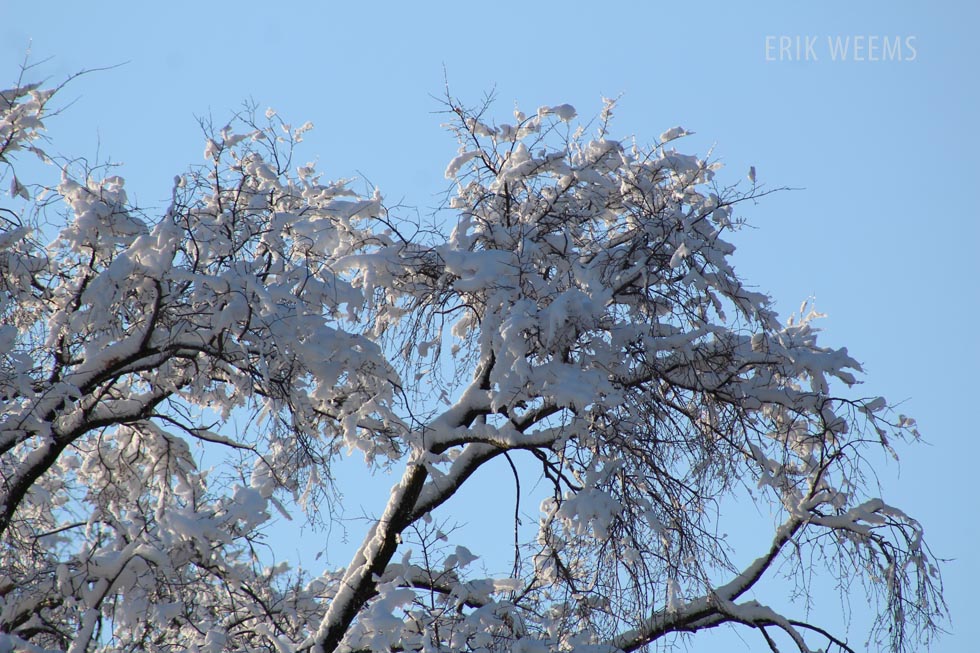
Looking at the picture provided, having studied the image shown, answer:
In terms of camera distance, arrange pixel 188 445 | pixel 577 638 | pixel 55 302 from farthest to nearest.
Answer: pixel 188 445 → pixel 55 302 → pixel 577 638

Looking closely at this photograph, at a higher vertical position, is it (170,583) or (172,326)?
(172,326)

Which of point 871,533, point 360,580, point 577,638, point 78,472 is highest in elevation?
point 78,472

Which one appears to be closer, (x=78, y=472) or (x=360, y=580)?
(x=360, y=580)

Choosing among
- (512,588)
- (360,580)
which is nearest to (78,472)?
(360,580)

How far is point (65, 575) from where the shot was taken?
7367 millimetres

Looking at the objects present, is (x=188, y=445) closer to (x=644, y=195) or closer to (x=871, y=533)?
(x=644, y=195)

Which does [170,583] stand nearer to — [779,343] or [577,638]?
[577,638]

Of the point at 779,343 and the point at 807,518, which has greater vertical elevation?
the point at 779,343

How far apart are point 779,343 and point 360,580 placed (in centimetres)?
321

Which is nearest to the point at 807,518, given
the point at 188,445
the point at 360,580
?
the point at 360,580

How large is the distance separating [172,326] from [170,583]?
5.22ft

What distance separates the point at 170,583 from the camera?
7.29m

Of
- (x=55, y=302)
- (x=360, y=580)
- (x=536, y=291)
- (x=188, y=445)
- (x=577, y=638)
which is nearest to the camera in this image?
(x=577, y=638)

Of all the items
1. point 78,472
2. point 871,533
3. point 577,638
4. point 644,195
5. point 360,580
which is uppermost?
point 644,195
